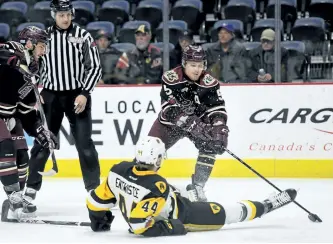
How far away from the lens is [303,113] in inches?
299

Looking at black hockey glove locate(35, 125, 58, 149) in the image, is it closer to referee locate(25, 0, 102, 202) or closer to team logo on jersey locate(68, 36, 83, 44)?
referee locate(25, 0, 102, 202)

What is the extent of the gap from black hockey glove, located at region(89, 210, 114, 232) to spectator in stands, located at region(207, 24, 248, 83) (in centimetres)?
318

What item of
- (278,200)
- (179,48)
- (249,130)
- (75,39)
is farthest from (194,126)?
(179,48)

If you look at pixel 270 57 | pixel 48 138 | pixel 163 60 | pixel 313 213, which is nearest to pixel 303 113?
pixel 270 57

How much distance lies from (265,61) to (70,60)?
246cm

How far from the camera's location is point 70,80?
5.80 meters

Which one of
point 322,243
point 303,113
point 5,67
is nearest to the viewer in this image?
point 322,243

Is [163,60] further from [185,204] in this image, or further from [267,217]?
[185,204]

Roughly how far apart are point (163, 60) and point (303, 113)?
1336 millimetres

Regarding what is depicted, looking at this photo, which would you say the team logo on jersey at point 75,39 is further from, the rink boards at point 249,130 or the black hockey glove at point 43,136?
the rink boards at point 249,130

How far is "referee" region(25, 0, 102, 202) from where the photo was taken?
5746 mm

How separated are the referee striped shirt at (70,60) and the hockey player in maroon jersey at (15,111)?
33cm

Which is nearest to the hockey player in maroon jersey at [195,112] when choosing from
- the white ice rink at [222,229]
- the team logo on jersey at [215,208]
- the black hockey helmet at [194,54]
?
the black hockey helmet at [194,54]

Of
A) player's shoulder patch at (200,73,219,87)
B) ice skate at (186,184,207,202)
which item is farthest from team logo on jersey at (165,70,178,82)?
ice skate at (186,184,207,202)
